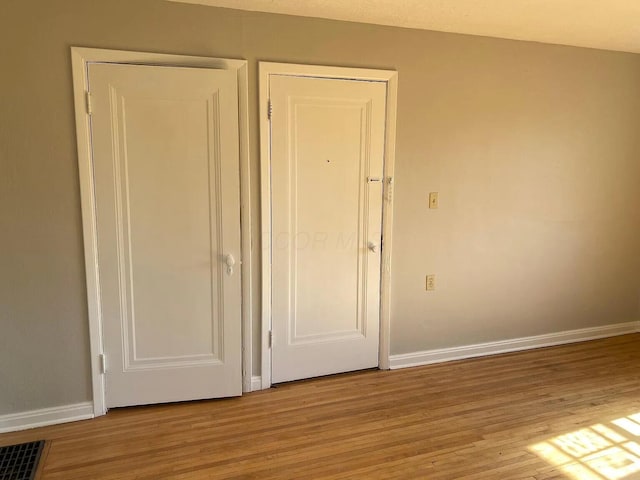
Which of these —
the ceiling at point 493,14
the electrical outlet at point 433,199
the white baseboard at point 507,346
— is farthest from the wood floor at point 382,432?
the ceiling at point 493,14

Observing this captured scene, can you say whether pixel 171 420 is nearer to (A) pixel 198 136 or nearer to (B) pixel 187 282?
(B) pixel 187 282

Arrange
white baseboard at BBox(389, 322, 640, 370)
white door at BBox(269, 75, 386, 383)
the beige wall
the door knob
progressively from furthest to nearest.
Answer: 1. white baseboard at BBox(389, 322, 640, 370)
2. white door at BBox(269, 75, 386, 383)
3. the door knob
4. the beige wall

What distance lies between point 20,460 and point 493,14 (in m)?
3.47

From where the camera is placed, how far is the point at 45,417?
2.47 m

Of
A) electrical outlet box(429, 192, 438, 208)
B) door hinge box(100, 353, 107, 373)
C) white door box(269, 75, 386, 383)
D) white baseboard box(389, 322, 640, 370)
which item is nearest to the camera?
door hinge box(100, 353, 107, 373)

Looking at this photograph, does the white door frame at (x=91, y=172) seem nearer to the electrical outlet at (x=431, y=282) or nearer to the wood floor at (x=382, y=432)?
the wood floor at (x=382, y=432)

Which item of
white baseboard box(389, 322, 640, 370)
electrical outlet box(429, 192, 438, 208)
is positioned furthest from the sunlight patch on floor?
electrical outlet box(429, 192, 438, 208)

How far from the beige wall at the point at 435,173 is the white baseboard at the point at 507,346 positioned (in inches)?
2.7

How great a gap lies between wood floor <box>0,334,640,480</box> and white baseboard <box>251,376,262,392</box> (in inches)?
2.6

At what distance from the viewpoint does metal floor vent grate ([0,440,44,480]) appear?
2062mm

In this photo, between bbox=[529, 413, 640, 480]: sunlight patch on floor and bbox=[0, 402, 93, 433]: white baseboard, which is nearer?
bbox=[529, 413, 640, 480]: sunlight patch on floor

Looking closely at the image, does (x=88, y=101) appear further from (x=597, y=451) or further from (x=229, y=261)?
(x=597, y=451)

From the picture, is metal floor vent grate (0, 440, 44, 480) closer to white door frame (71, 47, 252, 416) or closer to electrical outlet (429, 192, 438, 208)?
white door frame (71, 47, 252, 416)

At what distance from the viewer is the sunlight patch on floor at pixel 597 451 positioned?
6.94ft
